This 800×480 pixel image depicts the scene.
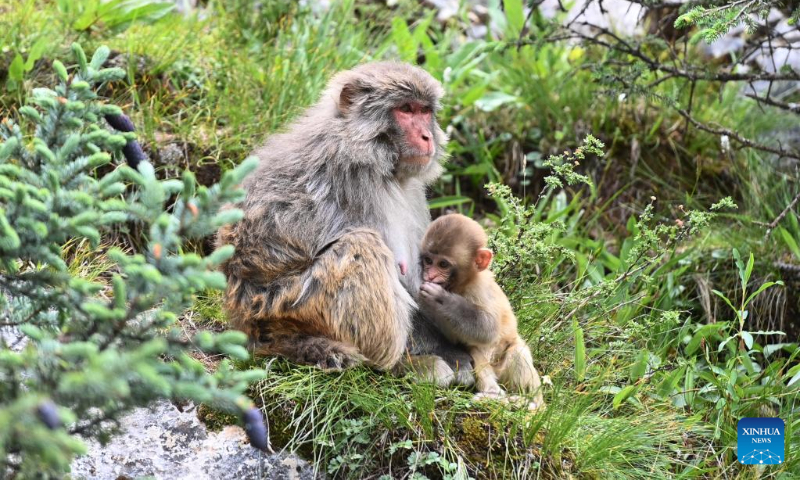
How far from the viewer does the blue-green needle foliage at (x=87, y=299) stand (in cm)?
227

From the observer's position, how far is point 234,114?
21.3ft

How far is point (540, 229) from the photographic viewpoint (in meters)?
5.46

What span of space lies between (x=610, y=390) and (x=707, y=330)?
1.03 metres

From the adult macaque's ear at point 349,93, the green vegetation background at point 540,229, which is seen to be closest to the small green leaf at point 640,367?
the green vegetation background at point 540,229

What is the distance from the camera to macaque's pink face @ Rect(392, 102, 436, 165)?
15.7ft

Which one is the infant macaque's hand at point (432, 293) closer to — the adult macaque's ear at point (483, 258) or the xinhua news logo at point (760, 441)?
the adult macaque's ear at point (483, 258)

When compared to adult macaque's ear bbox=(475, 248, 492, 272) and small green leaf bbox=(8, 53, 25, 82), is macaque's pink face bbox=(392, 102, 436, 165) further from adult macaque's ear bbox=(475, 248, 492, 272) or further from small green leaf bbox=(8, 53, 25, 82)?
small green leaf bbox=(8, 53, 25, 82)

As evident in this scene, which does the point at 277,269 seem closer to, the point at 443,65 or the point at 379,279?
the point at 379,279

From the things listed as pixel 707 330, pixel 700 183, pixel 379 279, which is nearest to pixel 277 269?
pixel 379 279

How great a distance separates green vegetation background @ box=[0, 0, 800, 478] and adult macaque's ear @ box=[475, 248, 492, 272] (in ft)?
2.18

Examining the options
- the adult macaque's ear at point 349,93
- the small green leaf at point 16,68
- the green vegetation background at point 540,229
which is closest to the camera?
the green vegetation background at point 540,229

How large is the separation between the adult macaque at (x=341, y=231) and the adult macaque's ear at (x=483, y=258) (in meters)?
0.38

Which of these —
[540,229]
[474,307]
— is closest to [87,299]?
[474,307]

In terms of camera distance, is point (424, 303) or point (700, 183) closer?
point (424, 303)
